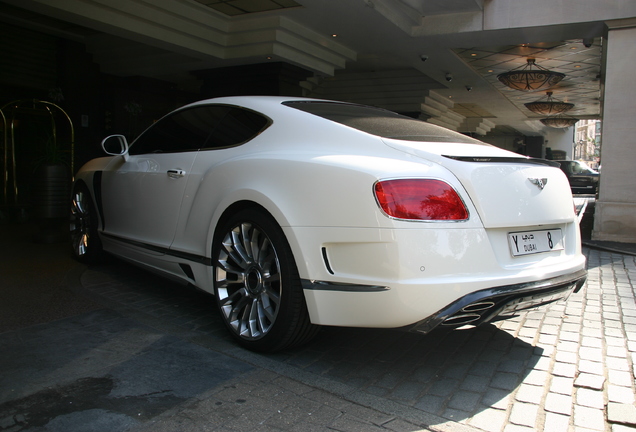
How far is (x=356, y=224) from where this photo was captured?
244cm

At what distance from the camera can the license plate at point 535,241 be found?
2.57 m

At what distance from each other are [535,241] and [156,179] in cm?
251

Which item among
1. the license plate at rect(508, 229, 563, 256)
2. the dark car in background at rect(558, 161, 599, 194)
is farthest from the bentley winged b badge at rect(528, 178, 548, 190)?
the dark car in background at rect(558, 161, 599, 194)

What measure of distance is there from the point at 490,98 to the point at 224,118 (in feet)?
65.4

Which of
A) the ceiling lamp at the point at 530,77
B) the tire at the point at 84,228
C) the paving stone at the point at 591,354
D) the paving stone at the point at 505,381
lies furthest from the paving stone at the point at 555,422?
the ceiling lamp at the point at 530,77

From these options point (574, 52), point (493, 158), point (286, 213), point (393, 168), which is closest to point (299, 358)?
point (286, 213)

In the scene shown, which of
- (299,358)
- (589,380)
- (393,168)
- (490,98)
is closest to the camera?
(393,168)

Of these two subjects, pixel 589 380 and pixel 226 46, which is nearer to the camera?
pixel 589 380

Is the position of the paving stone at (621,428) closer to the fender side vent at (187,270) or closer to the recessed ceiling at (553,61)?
the fender side vent at (187,270)

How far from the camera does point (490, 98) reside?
2152cm

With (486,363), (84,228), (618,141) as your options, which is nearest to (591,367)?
(486,363)

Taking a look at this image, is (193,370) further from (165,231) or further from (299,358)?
(165,231)

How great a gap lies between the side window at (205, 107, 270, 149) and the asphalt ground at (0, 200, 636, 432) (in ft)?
3.80

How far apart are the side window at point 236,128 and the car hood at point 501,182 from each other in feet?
2.91
